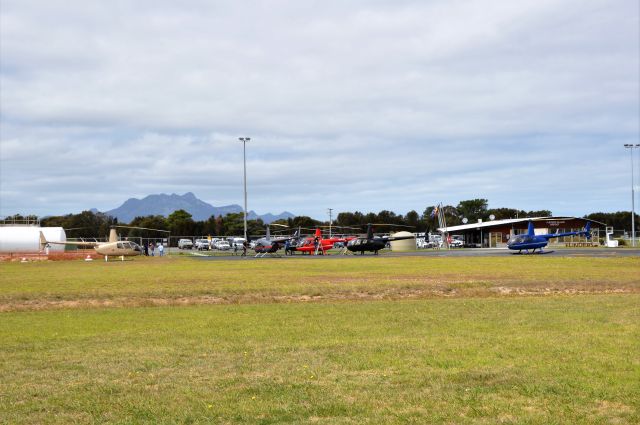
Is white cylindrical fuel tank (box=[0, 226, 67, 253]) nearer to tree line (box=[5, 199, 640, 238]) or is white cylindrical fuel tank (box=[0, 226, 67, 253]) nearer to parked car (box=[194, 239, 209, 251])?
parked car (box=[194, 239, 209, 251])

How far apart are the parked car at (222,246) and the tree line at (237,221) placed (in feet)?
141

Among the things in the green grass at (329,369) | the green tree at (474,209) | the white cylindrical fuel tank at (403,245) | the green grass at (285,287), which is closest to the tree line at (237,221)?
the green tree at (474,209)

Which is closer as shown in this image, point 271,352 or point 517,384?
point 517,384

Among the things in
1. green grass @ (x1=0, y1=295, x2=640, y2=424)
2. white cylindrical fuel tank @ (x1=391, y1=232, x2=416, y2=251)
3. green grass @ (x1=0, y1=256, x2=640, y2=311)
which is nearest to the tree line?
white cylindrical fuel tank @ (x1=391, y1=232, x2=416, y2=251)

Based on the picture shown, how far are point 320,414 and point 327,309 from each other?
1294cm

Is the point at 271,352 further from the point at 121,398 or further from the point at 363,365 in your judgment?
the point at 121,398

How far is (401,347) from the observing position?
42.8 ft

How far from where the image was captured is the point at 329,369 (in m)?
11.0

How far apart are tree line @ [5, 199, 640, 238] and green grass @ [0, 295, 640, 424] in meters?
133

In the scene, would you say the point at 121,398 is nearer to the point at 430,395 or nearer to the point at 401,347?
the point at 430,395

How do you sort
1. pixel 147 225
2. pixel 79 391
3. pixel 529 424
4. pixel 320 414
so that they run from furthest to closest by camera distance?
1. pixel 147 225
2. pixel 79 391
3. pixel 320 414
4. pixel 529 424

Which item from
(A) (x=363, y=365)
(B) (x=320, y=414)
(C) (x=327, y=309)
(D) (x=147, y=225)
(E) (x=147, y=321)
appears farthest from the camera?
(D) (x=147, y=225)

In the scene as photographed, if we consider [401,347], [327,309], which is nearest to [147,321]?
[327,309]

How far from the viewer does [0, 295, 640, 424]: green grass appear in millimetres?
8398
